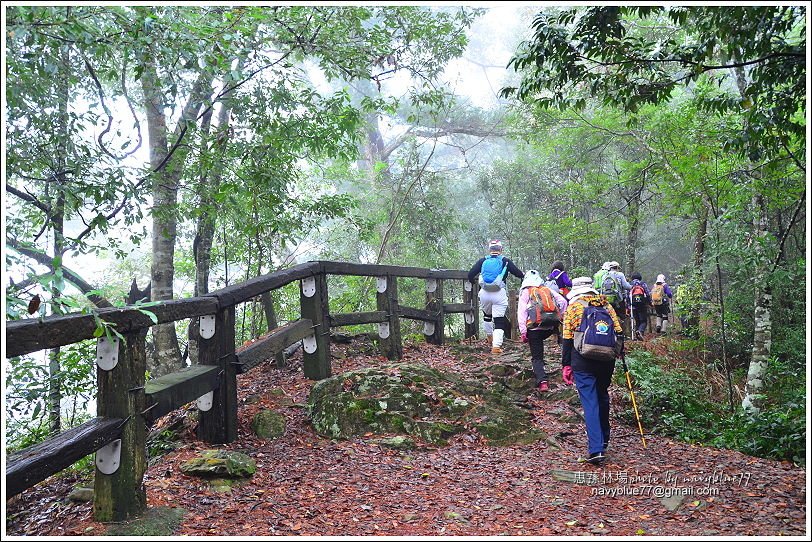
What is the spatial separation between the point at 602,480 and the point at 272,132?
7307 mm

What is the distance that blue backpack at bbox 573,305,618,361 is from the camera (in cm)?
601

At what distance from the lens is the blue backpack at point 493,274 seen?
10.5 m

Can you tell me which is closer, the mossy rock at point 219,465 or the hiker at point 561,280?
the mossy rock at point 219,465

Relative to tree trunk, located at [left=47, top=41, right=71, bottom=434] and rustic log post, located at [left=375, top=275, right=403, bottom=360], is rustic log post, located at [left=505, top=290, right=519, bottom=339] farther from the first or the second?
tree trunk, located at [left=47, top=41, right=71, bottom=434]

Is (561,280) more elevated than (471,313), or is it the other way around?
(561,280)

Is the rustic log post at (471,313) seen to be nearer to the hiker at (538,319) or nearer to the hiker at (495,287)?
the hiker at (495,287)

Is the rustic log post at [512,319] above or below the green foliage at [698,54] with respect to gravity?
below

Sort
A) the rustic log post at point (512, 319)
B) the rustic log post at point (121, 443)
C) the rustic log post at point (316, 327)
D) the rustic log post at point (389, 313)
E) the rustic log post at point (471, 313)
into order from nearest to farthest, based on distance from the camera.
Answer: the rustic log post at point (121, 443), the rustic log post at point (316, 327), the rustic log post at point (389, 313), the rustic log post at point (471, 313), the rustic log post at point (512, 319)

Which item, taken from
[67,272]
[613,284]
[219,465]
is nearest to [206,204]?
[219,465]

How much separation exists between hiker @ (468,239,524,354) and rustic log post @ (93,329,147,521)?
25.0 ft

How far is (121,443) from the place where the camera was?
3.56 meters

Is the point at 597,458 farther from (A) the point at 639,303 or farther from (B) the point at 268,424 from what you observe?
(A) the point at 639,303

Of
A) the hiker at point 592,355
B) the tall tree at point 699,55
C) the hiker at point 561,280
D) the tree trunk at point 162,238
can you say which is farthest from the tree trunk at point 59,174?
the hiker at point 561,280

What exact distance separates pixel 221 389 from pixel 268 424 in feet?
2.60
